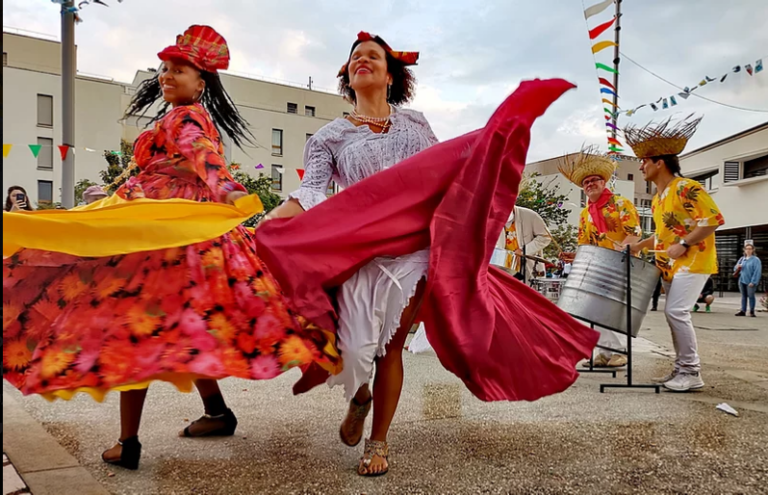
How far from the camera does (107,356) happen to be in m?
1.88

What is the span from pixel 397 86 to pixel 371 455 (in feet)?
6.00

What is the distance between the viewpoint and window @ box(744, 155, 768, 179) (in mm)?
20781

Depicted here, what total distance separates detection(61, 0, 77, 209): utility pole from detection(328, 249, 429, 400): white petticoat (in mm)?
3750

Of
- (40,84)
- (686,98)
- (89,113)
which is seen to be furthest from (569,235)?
(40,84)

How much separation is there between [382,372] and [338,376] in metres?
0.19

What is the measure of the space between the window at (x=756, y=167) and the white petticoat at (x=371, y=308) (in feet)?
75.7

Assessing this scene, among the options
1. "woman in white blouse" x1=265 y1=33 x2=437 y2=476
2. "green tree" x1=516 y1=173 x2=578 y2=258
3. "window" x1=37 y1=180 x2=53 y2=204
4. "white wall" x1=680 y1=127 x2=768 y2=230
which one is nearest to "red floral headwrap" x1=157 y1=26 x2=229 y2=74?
"woman in white blouse" x1=265 y1=33 x2=437 y2=476

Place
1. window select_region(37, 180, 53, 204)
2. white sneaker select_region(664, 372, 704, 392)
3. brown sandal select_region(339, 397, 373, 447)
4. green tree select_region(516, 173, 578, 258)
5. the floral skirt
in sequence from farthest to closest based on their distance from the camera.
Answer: window select_region(37, 180, 53, 204), green tree select_region(516, 173, 578, 258), white sneaker select_region(664, 372, 704, 392), brown sandal select_region(339, 397, 373, 447), the floral skirt

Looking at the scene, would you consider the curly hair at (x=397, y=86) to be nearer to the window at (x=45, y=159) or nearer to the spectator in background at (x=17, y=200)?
the spectator in background at (x=17, y=200)

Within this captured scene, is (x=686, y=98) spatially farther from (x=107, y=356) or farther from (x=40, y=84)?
(x=40, y=84)

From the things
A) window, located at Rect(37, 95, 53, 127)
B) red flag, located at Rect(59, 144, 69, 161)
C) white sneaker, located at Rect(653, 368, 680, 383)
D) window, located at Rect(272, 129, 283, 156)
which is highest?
window, located at Rect(37, 95, 53, 127)

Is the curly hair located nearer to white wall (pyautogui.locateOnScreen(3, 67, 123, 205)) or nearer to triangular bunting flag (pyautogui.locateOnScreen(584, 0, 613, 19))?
triangular bunting flag (pyautogui.locateOnScreen(584, 0, 613, 19))

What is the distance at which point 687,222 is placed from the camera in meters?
4.16

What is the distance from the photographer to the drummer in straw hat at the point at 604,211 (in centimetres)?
499
